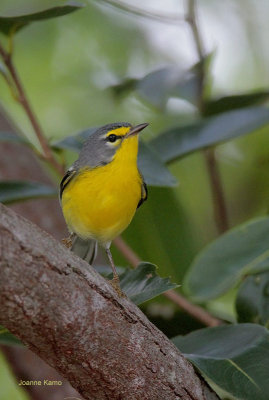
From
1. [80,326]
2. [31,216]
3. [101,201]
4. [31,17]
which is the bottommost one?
[31,216]

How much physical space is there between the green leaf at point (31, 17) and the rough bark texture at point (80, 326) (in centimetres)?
108

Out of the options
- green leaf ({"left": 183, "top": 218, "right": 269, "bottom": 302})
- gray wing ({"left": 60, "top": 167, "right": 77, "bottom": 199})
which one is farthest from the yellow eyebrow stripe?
green leaf ({"left": 183, "top": 218, "right": 269, "bottom": 302})

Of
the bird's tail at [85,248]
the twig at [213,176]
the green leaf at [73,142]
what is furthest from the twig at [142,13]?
the bird's tail at [85,248]

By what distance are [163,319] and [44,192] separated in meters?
0.78

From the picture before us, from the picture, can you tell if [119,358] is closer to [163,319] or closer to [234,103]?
[163,319]

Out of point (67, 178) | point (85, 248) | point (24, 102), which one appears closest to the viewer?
point (24, 102)

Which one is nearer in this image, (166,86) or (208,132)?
(208,132)

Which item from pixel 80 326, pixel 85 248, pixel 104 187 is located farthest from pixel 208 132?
pixel 80 326

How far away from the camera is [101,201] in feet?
8.59

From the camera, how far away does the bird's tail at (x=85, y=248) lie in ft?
9.84

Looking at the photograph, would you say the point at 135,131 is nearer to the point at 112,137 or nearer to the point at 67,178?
the point at 112,137

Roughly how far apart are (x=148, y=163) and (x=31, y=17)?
29.1 inches

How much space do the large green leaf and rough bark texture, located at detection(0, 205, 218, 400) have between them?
32.8 inches

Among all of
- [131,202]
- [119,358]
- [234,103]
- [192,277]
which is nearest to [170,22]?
[234,103]
